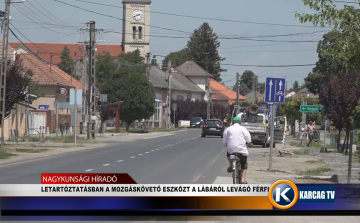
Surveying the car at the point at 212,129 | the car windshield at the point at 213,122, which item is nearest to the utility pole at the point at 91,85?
the car at the point at 212,129

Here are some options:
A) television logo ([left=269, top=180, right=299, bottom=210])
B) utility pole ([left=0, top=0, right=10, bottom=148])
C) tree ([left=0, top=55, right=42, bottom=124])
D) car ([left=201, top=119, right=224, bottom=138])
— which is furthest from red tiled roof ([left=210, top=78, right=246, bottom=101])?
→ television logo ([left=269, top=180, right=299, bottom=210])

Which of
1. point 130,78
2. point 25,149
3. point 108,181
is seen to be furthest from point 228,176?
point 130,78

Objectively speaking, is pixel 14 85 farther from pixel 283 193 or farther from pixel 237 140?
pixel 283 193

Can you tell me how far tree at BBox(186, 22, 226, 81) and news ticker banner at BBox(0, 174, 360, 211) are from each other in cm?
11737

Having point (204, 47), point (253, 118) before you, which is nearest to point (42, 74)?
point (253, 118)

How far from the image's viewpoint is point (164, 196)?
30.6 ft

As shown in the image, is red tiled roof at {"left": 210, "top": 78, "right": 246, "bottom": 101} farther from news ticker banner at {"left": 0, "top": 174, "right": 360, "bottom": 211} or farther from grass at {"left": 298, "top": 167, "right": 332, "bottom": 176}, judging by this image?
news ticker banner at {"left": 0, "top": 174, "right": 360, "bottom": 211}

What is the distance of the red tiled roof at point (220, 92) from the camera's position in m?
131

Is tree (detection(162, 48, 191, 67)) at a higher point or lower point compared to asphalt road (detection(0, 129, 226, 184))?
higher

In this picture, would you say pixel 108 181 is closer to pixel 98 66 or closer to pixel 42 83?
pixel 42 83

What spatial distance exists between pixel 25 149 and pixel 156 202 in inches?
874

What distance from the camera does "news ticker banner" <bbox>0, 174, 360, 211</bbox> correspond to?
9.12 m

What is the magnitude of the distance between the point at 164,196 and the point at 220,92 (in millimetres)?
124497

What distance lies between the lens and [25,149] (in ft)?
100.0
